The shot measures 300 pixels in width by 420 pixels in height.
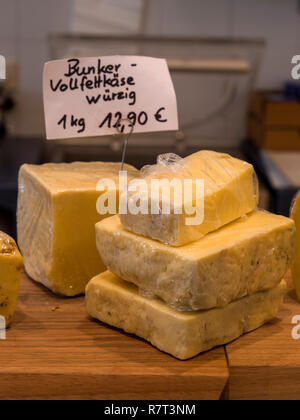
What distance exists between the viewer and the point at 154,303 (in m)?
0.97

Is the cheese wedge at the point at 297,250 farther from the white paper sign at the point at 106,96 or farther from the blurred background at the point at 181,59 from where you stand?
the blurred background at the point at 181,59

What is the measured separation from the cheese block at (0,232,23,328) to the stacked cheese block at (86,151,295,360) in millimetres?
134

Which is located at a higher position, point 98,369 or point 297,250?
point 297,250

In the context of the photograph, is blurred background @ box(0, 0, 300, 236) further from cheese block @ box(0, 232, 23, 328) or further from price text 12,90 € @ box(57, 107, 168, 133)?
cheese block @ box(0, 232, 23, 328)

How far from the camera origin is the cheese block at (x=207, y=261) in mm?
904

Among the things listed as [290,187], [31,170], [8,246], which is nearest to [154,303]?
[8,246]

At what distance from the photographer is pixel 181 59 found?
2959 millimetres

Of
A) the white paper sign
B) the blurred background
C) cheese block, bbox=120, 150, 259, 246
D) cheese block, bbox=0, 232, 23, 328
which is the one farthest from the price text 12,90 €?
the blurred background

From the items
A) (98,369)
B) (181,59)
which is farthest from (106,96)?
(181,59)

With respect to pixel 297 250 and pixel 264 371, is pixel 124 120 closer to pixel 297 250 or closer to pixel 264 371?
pixel 297 250

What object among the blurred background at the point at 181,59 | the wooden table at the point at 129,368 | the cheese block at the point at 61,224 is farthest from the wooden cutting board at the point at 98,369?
the blurred background at the point at 181,59

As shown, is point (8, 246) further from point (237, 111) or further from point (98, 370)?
point (237, 111)

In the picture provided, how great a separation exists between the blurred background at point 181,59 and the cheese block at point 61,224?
1.70 meters

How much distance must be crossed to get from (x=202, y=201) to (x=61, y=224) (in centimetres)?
30
